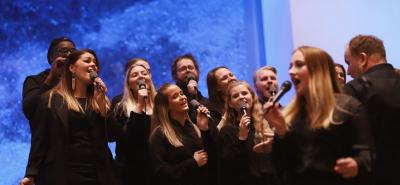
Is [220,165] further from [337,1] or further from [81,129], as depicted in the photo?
[337,1]

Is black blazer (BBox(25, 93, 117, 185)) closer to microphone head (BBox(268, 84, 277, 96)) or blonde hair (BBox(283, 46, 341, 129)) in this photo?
A: microphone head (BBox(268, 84, 277, 96))

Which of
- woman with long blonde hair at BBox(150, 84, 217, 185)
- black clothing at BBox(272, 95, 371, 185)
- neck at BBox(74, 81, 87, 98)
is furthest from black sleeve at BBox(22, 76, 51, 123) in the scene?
black clothing at BBox(272, 95, 371, 185)

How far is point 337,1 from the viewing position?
17.2 ft

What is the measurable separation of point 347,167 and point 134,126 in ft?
5.43

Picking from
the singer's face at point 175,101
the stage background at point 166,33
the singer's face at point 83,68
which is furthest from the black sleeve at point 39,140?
the stage background at point 166,33

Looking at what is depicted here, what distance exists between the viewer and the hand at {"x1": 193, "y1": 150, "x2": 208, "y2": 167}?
362 cm

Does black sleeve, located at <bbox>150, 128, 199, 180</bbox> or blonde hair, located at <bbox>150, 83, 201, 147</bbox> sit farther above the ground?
blonde hair, located at <bbox>150, 83, 201, 147</bbox>

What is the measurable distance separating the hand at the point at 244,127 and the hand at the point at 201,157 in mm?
245

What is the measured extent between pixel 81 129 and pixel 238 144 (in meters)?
0.95

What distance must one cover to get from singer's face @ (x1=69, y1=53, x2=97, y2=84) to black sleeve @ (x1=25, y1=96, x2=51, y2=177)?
24 centimetres

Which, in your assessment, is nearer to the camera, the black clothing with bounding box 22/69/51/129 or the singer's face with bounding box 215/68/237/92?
the black clothing with bounding box 22/69/51/129

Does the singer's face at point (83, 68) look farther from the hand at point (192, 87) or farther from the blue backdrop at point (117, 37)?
the blue backdrop at point (117, 37)

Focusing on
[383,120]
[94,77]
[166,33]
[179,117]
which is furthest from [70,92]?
[166,33]

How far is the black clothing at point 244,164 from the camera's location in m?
3.69
